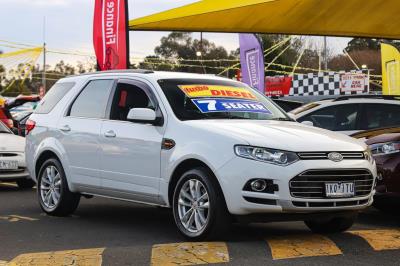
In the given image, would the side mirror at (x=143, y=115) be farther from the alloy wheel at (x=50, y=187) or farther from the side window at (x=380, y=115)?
the side window at (x=380, y=115)

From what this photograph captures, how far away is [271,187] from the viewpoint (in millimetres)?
5512

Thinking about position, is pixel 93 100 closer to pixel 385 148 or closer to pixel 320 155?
pixel 320 155

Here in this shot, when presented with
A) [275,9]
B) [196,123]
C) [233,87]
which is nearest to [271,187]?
[196,123]

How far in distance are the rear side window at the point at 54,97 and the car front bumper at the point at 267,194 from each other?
3248mm

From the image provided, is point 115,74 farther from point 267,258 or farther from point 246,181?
point 267,258

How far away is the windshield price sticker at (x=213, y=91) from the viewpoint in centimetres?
670

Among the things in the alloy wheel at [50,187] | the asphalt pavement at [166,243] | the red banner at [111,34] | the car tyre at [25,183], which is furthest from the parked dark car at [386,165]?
the red banner at [111,34]

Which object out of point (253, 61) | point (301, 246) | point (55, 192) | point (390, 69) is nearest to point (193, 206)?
point (301, 246)

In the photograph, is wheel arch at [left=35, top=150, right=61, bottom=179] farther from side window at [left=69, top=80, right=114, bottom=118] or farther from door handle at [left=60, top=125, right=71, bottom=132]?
side window at [left=69, top=80, right=114, bottom=118]

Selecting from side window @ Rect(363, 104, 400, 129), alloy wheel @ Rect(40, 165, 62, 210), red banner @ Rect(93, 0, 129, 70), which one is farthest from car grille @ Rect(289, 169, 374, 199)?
red banner @ Rect(93, 0, 129, 70)

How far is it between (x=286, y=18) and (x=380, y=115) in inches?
127

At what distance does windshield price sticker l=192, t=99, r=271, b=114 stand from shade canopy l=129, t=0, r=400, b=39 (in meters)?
4.56

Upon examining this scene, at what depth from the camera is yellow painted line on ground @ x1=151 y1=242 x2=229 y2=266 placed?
204 inches

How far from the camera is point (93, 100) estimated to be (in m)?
7.58
